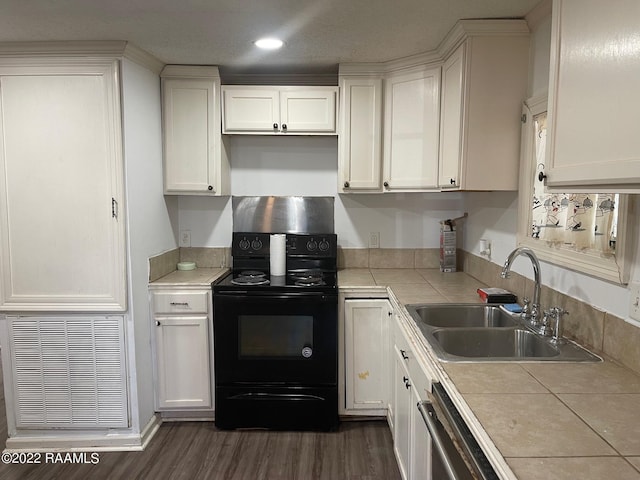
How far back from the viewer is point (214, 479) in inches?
87.2

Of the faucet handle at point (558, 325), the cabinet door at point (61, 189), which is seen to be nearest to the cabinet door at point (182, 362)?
the cabinet door at point (61, 189)

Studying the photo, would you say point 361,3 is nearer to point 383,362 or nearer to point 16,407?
point 383,362

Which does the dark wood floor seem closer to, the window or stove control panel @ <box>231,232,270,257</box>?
stove control panel @ <box>231,232,270,257</box>

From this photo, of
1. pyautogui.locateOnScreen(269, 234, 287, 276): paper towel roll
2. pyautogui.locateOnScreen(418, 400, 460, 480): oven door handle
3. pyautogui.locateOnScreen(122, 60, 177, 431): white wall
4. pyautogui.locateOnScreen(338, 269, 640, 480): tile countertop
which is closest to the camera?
pyautogui.locateOnScreen(338, 269, 640, 480): tile countertop

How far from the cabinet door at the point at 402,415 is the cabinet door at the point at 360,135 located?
113 centimetres

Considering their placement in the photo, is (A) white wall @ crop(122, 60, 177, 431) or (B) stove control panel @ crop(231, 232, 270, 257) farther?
(B) stove control panel @ crop(231, 232, 270, 257)

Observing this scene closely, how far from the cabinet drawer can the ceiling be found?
55.9 inches

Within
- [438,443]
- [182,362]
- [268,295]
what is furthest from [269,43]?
[438,443]

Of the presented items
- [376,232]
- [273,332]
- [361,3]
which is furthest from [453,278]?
[361,3]

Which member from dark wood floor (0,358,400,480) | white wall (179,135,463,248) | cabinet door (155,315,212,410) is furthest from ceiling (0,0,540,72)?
dark wood floor (0,358,400,480)

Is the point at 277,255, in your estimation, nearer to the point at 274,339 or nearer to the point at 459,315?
the point at 274,339

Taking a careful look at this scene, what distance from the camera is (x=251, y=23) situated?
80.6 inches

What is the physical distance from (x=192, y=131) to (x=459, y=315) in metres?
1.99

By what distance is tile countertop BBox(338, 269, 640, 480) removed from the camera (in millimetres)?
881
